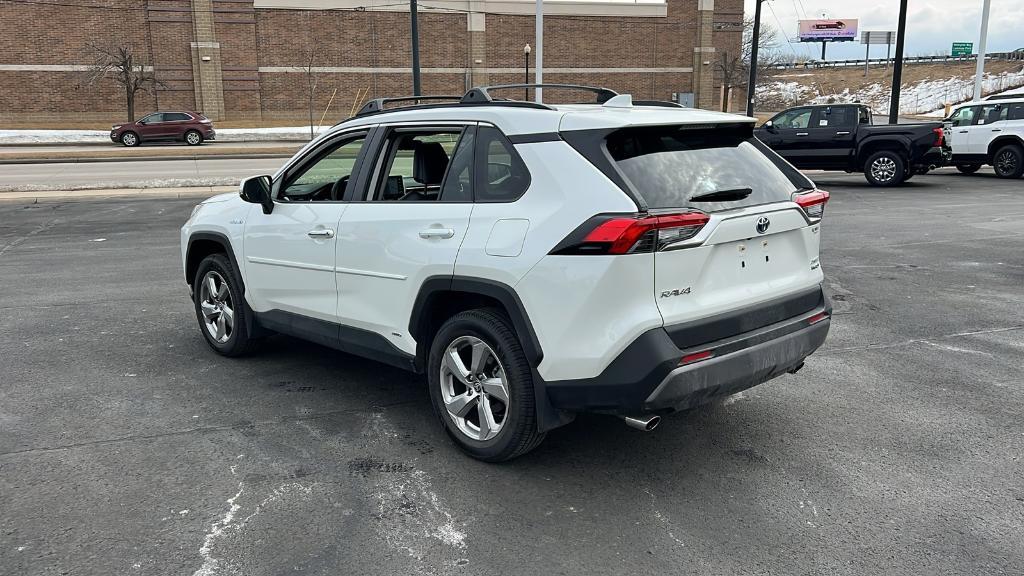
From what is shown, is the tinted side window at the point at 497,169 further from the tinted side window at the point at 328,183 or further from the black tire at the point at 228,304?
the black tire at the point at 228,304

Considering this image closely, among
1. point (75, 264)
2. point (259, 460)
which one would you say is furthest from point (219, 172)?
point (259, 460)

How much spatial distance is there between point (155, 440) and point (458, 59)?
51812 millimetres

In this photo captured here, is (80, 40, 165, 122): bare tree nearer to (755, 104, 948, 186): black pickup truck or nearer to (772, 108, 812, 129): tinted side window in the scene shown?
(772, 108, 812, 129): tinted side window

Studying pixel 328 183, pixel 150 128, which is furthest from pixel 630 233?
pixel 150 128

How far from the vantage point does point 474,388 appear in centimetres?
408

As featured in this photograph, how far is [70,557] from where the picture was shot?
10.6 feet

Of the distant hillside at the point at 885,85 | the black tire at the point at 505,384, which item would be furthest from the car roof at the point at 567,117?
the distant hillside at the point at 885,85

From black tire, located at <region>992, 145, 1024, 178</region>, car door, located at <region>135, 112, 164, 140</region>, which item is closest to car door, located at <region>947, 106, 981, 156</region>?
black tire, located at <region>992, 145, 1024, 178</region>

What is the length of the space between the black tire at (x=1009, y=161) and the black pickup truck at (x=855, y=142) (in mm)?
2748

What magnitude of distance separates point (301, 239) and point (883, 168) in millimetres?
17031

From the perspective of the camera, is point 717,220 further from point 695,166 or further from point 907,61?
point 907,61

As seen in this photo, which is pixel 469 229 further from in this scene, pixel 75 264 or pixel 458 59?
pixel 458 59

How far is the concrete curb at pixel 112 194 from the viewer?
16.9 metres

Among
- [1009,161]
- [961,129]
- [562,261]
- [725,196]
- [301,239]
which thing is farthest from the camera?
Result: [961,129]
